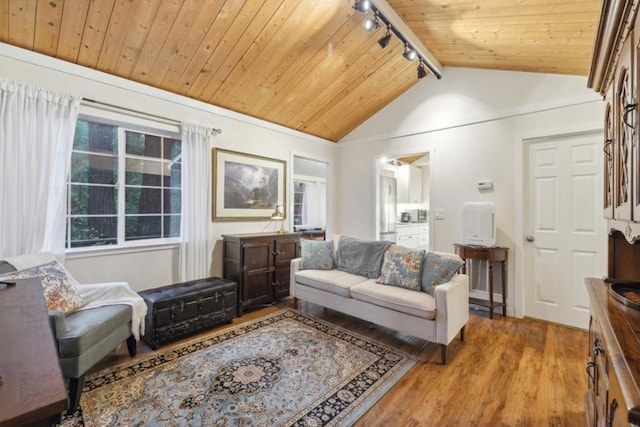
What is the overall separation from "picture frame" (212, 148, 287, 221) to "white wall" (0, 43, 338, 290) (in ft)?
0.33

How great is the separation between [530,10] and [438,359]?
2.99 m

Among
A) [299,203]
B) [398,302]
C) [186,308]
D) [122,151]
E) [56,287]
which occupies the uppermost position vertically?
[122,151]

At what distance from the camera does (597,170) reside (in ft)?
9.89

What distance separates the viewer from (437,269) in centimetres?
272

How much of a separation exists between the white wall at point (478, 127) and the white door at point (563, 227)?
155mm

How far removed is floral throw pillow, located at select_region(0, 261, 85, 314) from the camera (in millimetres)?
2102

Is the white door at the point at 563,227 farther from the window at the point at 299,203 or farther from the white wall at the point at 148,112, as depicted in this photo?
the window at the point at 299,203

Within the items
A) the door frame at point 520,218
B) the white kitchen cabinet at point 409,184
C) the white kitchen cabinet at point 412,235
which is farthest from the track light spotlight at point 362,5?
the white kitchen cabinet at point 409,184

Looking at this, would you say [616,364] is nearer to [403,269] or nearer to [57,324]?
[403,269]

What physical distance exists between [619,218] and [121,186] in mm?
3980

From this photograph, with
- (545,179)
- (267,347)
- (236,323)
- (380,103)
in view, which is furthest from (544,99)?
(236,323)

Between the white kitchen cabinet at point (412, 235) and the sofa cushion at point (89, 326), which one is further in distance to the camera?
the white kitchen cabinet at point (412, 235)

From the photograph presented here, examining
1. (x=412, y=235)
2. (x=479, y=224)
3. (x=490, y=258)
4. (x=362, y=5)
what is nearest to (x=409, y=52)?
(x=362, y=5)

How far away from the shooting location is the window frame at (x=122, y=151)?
2793 millimetres
